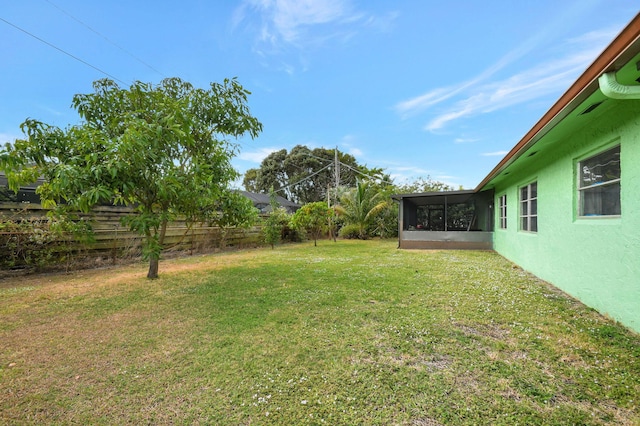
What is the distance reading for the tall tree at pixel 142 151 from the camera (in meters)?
4.16

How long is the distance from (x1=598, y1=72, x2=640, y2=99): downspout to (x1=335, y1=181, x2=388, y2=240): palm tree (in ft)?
42.1

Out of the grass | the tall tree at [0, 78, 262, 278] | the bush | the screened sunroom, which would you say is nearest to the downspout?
the grass

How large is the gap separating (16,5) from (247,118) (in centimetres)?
641

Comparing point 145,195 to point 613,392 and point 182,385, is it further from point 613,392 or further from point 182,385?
point 613,392

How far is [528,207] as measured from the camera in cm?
659

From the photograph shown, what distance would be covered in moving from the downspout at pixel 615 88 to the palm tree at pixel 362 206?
505 inches

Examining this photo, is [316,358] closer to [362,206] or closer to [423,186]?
[362,206]

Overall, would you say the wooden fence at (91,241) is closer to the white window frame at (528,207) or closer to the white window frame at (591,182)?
the white window frame at (591,182)

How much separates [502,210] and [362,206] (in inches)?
285

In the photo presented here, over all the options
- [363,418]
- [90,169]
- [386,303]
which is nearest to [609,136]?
[386,303]

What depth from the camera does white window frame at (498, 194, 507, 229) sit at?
9164 mm

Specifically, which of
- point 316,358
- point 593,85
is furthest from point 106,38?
point 593,85

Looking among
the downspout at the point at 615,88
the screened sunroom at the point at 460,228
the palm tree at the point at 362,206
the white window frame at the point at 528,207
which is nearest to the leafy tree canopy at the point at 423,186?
the palm tree at the point at 362,206

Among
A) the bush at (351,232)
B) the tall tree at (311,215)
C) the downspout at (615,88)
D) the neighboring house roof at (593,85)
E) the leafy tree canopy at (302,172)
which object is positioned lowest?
the bush at (351,232)
